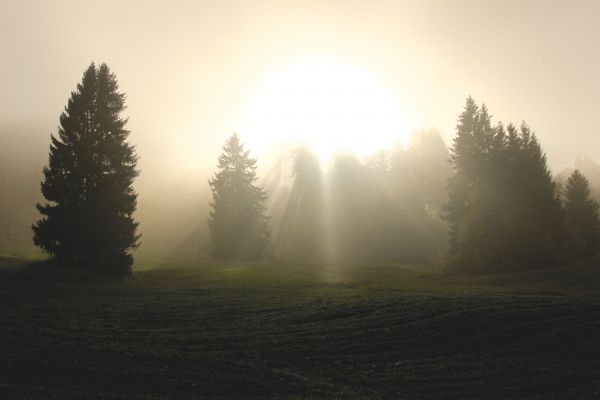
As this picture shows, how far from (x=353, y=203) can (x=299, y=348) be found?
257ft

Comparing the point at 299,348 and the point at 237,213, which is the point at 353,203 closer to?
the point at 237,213

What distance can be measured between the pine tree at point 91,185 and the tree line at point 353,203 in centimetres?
9

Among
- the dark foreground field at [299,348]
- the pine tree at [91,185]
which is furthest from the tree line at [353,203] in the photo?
the dark foreground field at [299,348]

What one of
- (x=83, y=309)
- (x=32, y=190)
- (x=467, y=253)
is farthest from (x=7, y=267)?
(x=32, y=190)

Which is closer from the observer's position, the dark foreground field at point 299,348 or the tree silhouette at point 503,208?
the dark foreground field at point 299,348

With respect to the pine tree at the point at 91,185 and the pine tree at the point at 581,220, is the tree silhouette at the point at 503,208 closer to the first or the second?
the pine tree at the point at 581,220

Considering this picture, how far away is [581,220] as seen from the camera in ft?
200

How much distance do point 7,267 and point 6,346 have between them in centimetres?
2533

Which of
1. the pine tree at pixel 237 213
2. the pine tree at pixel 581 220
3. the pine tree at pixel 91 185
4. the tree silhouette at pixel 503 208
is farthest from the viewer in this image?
the pine tree at pixel 237 213

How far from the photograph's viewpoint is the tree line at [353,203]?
3778cm

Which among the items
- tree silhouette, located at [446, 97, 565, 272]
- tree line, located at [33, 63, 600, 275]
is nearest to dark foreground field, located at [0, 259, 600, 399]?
tree line, located at [33, 63, 600, 275]

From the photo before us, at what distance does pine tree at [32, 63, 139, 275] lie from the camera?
120ft

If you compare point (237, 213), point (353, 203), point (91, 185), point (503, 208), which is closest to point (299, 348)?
point (91, 185)

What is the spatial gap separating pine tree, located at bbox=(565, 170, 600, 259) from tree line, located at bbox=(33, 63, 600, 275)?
19cm
